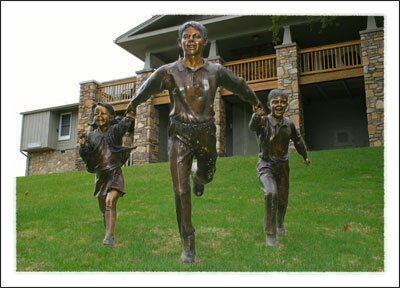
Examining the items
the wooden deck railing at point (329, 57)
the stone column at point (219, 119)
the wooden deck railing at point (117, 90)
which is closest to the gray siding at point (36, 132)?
the wooden deck railing at point (117, 90)

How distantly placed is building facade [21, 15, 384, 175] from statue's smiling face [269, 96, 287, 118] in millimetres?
10798

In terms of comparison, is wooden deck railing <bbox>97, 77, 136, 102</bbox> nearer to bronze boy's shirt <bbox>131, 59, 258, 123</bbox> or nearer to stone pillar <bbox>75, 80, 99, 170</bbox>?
stone pillar <bbox>75, 80, 99, 170</bbox>

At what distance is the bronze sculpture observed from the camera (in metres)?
4.37

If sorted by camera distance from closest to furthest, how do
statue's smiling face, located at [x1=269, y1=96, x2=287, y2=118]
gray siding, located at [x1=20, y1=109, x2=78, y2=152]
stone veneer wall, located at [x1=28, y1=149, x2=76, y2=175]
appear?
statue's smiling face, located at [x1=269, y1=96, x2=287, y2=118]
stone veneer wall, located at [x1=28, y1=149, x2=76, y2=175]
gray siding, located at [x1=20, y1=109, x2=78, y2=152]

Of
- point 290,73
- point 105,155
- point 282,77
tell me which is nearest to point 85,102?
point 282,77

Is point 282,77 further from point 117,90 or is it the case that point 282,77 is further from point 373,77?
point 117,90

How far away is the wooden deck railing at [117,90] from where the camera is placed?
20.4 m

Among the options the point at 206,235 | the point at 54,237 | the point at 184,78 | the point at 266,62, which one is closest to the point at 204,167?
the point at 184,78

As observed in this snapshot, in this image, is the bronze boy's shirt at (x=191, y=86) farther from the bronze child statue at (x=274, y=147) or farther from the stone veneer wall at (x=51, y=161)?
the stone veneer wall at (x=51, y=161)

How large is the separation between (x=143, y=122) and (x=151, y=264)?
1500 centimetres

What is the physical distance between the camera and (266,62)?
59.0 feet

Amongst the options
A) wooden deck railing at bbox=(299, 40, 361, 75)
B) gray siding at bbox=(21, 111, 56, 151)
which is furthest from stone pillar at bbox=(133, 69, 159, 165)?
gray siding at bbox=(21, 111, 56, 151)

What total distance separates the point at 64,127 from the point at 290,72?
1277cm

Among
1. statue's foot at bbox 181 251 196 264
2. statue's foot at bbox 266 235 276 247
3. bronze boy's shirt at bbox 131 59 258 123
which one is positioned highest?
bronze boy's shirt at bbox 131 59 258 123
